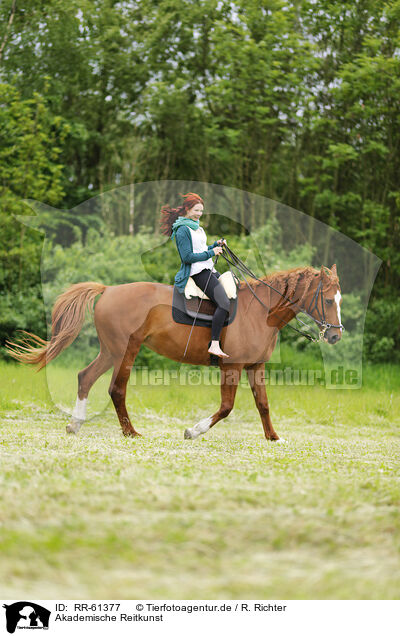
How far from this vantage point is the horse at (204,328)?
665cm

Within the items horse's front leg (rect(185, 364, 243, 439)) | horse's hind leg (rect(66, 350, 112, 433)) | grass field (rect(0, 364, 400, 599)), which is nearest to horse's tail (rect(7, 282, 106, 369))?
horse's hind leg (rect(66, 350, 112, 433))

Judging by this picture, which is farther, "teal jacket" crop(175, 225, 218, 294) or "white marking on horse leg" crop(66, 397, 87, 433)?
"white marking on horse leg" crop(66, 397, 87, 433)

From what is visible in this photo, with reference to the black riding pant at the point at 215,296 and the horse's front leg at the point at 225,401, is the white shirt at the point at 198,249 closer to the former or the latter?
the black riding pant at the point at 215,296

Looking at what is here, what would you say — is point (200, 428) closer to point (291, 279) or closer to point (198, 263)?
point (198, 263)

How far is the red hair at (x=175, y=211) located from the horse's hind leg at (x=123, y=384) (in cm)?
124

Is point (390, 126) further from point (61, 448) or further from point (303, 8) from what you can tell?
point (61, 448)

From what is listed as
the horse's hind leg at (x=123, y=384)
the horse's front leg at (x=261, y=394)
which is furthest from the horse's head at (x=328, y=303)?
the horse's hind leg at (x=123, y=384)

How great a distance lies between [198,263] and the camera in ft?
21.3

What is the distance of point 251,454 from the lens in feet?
18.4

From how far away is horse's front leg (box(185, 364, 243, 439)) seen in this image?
636 cm

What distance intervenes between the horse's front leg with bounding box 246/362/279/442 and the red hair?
1.73 m

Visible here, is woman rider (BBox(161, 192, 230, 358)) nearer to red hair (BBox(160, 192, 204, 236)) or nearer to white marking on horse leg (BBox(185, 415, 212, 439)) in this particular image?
red hair (BBox(160, 192, 204, 236))

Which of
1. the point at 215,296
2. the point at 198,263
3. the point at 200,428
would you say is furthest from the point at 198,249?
the point at 200,428
